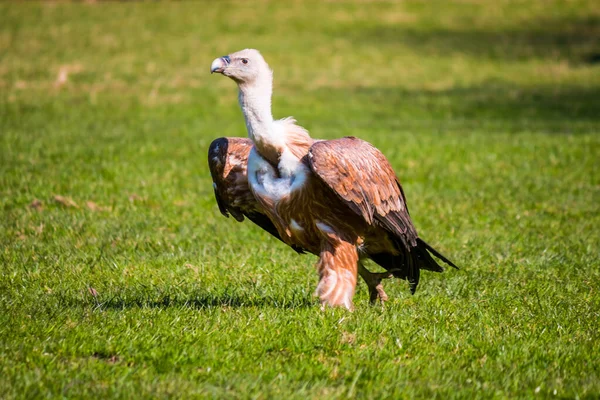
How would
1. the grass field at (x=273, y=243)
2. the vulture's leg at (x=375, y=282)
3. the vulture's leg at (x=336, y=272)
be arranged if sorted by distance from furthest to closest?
the vulture's leg at (x=375, y=282) → the vulture's leg at (x=336, y=272) → the grass field at (x=273, y=243)

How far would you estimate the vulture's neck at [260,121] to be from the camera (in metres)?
6.31

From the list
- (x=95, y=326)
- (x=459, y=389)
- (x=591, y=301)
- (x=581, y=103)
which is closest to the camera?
(x=459, y=389)

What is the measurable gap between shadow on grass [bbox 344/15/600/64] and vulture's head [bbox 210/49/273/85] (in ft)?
84.2

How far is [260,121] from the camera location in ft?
20.7

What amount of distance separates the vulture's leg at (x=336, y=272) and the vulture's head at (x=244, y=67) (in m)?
1.29

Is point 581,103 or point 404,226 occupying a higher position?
point 404,226

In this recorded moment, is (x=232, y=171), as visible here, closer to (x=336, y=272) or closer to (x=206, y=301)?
(x=206, y=301)

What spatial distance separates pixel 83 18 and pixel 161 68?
8079 millimetres

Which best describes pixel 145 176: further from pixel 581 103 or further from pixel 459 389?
pixel 581 103

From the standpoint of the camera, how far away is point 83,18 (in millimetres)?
33625

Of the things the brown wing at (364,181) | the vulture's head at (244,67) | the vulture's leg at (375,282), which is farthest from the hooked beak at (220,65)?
the vulture's leg at (375,282)

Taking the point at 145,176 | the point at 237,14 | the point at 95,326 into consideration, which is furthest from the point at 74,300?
the point at 237,14

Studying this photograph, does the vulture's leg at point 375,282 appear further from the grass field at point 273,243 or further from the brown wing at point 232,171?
the brown wing at point 232,171

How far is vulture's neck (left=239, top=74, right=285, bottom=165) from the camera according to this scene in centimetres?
631
